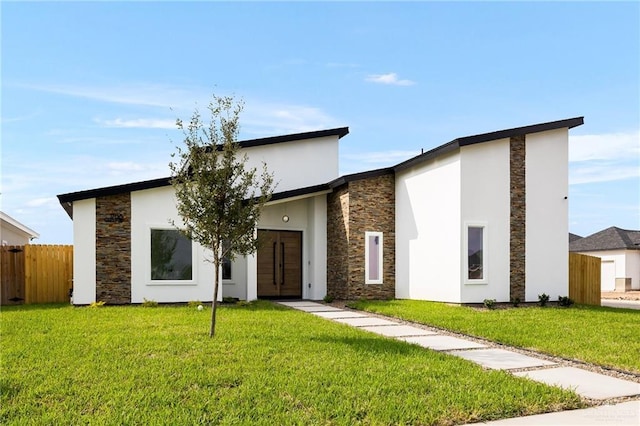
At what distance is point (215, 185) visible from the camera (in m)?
8.46

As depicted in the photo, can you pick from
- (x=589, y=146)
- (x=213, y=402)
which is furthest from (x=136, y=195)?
(x=589, y=146)

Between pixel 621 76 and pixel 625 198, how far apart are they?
18.7 feet

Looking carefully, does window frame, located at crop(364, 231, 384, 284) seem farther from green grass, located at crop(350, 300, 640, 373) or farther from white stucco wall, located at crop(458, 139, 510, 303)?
white stucco wall, located at crop(458, 139, 510, 303)

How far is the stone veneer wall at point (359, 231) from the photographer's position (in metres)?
15.3

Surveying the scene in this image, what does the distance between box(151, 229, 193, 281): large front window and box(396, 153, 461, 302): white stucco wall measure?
6535 mm

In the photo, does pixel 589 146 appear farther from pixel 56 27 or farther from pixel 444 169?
pixel 56 27

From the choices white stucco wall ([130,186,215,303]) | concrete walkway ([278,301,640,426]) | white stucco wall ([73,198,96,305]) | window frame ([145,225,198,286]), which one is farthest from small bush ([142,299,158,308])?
concrete walkway ([278,301,640,426])

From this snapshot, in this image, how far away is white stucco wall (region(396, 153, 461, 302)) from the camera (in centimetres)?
1364

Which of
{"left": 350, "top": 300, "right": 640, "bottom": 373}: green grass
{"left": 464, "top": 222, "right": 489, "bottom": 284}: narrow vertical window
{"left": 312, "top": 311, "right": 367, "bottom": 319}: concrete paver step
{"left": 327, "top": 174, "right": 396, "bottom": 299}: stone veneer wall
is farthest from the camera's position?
{"left": 327, "top": 174, "right": 396, "bottom": 299}: stone veneer wall

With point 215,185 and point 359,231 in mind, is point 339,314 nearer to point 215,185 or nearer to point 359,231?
point 359,231

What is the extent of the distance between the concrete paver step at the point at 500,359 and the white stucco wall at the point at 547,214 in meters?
7.12

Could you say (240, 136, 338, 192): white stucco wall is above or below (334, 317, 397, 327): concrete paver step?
above

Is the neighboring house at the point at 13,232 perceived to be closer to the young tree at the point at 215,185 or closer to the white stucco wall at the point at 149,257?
the white stucco wall at the point at 149,257

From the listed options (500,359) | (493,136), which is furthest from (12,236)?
(500,359)
